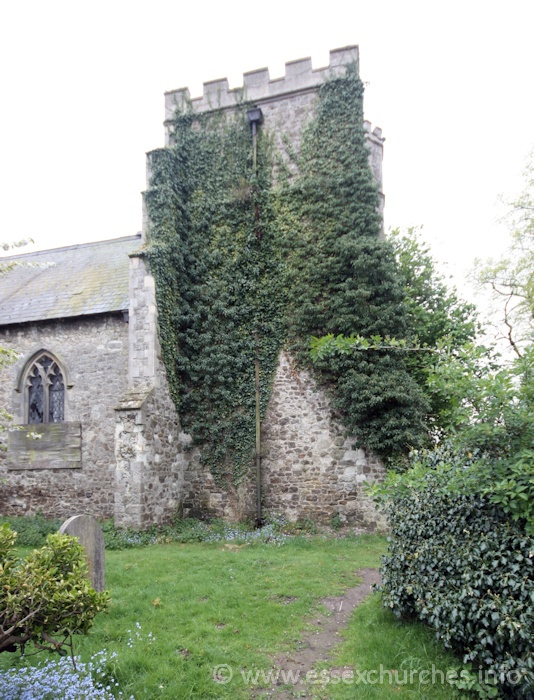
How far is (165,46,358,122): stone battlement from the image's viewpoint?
12352 millimetres

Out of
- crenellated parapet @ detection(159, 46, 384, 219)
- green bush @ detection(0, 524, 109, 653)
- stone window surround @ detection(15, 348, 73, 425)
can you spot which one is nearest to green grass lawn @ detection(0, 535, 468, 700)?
green bush @ detection(0, 524, 109, 653)

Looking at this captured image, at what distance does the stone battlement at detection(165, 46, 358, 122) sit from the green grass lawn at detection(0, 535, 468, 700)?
458 inches

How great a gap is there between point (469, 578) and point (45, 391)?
39.8 ft

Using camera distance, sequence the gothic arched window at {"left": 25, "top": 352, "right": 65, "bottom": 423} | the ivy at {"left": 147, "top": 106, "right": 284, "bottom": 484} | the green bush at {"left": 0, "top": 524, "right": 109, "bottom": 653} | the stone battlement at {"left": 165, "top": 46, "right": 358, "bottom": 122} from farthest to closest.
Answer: the gothic arched window at {"left": 25, "top": 352, "right": 65, "bottom": 423}
the stone battlement at {"left": 165, "top": 46, "right": 358, "bottom": 122}
the ivy at {"left": 147, "top": 106, "right": 284, "bottom": 484}
the green bush at {"left": 0, "top": 524, "right": 109, "bottom": 653}

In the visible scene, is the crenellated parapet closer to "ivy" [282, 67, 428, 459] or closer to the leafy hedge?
"ivy" [282, 67, 428, 459]

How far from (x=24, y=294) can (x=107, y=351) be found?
4.69m

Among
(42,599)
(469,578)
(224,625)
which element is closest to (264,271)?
(224,625)

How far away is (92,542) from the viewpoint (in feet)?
18.1

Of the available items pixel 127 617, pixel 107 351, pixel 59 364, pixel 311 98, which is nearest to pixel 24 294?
pixel 59 364

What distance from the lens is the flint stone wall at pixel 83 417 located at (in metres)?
12.2

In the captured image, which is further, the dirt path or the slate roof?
the slate roof

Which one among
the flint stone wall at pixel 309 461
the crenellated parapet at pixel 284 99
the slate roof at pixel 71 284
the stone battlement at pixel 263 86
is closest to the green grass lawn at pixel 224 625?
the flint stone wall at pixel 309 461

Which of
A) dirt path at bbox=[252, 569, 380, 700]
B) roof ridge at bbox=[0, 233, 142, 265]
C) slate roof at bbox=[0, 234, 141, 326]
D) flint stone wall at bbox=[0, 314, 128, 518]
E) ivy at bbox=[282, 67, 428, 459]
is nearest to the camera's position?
dirt path at bbox=[252, 569, 380, 700]

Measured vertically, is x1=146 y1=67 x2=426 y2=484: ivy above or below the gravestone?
above
